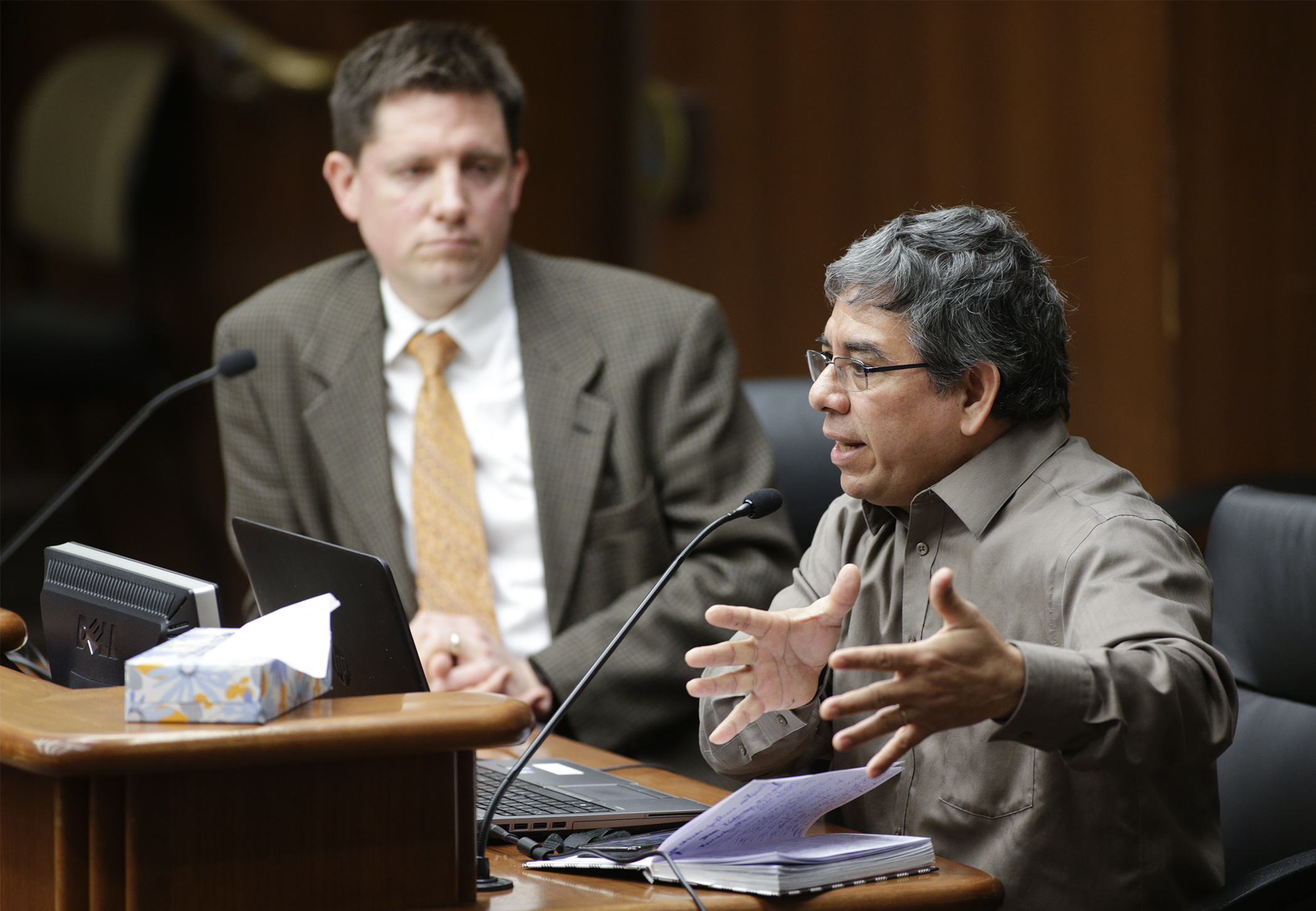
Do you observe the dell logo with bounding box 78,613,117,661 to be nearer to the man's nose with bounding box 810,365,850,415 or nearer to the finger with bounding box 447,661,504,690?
the finger with bounding box 447,661,504,690

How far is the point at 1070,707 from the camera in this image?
1.16 metres

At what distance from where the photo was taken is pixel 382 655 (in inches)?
54.1

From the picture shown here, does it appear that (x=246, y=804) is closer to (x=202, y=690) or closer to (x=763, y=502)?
(x=202, y=690)

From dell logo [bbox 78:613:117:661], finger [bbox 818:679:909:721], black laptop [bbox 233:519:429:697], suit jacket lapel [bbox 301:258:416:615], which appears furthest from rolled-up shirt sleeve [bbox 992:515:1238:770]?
suit jacket lapel [bbox 301:258:416:615]

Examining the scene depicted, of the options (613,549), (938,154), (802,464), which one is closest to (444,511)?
(613,549)

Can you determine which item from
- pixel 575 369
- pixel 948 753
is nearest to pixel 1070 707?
pixel 948 753

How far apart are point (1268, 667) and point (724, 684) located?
675 mm

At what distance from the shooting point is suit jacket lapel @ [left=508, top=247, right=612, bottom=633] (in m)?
2.20

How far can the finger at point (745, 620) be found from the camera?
4.33 ft

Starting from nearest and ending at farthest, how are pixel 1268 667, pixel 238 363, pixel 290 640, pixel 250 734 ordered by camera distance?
1. pixel 250 734
2. pixel 290 640
3. pixel 1268 667
4. pixel 238 363

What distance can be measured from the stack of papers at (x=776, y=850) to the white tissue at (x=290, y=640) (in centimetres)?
29

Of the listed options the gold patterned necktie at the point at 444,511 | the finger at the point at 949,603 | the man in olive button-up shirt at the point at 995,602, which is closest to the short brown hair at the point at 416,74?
the gold patterned necktie at the point at 444,511

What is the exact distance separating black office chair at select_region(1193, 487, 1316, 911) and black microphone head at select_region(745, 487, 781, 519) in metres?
0.54

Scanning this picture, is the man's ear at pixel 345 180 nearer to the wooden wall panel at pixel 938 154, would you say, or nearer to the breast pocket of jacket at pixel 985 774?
the wooden wall panel at pixel 938 154
